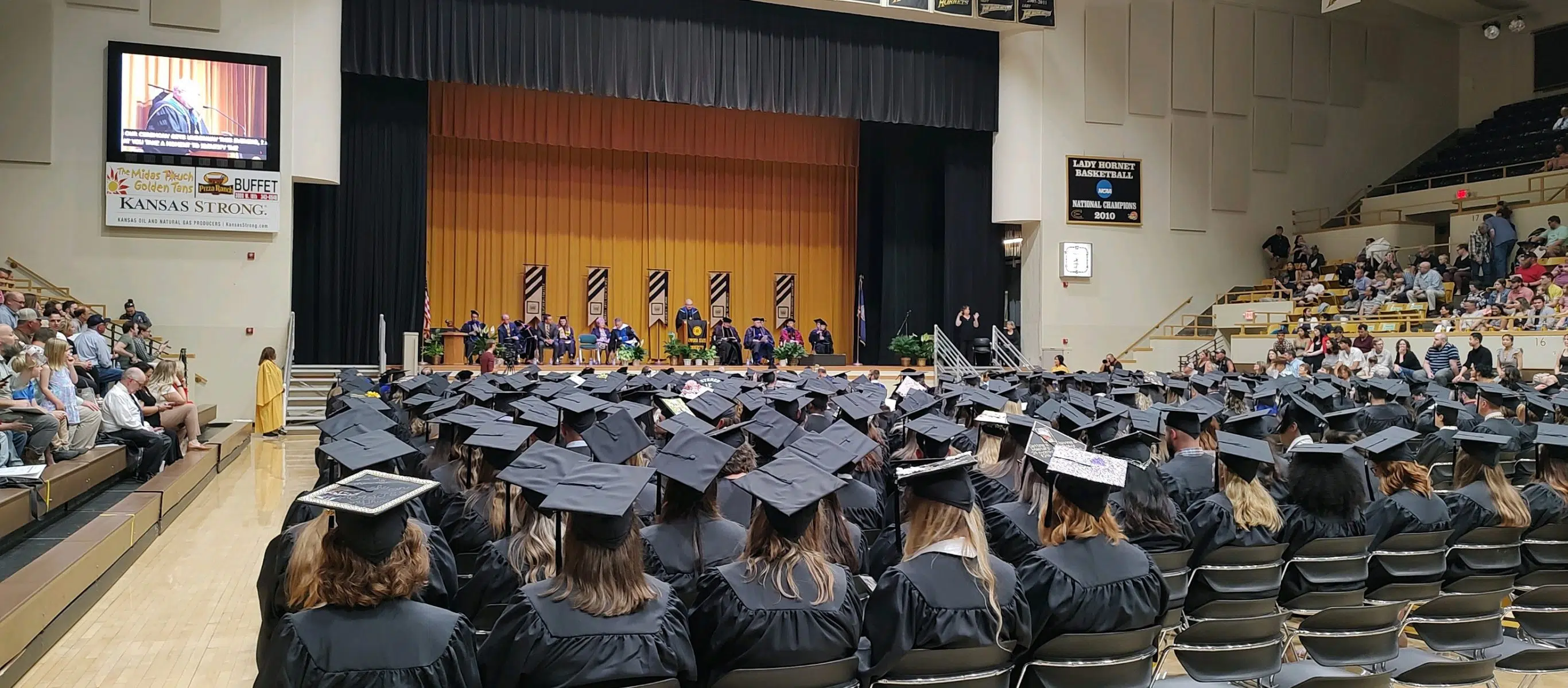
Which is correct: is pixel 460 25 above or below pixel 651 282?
above

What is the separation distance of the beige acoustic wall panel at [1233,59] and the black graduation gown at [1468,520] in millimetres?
20583

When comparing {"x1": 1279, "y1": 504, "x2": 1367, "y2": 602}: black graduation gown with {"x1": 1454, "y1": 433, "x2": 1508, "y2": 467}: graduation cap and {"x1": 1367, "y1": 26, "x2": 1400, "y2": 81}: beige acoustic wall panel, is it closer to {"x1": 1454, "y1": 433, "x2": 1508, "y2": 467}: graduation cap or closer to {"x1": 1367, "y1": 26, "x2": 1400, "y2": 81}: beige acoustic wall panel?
{"x1": 1454, "y1": 433, "x2": 1508, "y2": 467}: graduation cap

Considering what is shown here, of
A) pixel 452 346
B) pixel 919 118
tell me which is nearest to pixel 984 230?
pixel 919 118

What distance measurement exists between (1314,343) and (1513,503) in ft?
44.2

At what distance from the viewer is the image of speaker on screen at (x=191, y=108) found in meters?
15.9

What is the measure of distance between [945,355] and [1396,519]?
17370mm

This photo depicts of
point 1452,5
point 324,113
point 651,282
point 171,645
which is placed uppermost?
point 1452,5

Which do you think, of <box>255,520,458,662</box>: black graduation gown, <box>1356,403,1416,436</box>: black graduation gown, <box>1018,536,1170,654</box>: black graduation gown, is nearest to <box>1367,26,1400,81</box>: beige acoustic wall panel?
<box>1356,403,1416,436</box>: black graduation gown

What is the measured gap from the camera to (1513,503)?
15.0ft

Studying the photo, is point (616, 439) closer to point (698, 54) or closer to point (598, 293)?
point (698, 54)

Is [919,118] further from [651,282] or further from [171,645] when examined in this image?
[171,645]

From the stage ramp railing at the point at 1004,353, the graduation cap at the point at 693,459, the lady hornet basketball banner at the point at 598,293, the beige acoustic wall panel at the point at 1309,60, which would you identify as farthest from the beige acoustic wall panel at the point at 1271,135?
the graduation cap at the point at 693,459

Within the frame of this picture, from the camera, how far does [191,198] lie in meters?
16.2

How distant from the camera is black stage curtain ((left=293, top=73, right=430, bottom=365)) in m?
18.5
